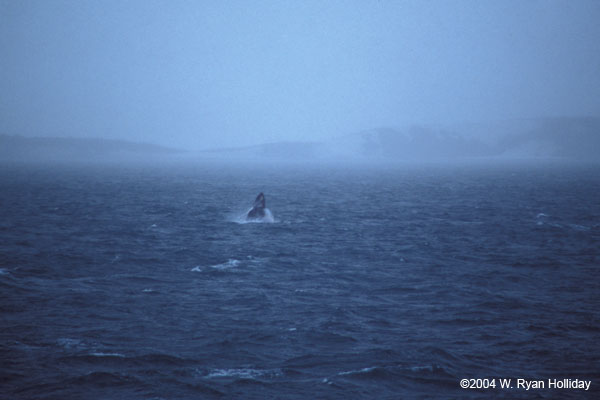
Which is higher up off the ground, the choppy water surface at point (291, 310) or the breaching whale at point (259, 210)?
the breaching whale at point (259, 210)

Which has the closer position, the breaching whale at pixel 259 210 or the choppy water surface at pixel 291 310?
the choppy water surface at pixel 291 310

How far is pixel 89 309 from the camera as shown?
86.5 ft

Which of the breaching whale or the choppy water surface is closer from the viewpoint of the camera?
the choppy water surface

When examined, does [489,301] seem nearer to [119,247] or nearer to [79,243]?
[119,247]

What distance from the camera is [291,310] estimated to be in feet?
89.1

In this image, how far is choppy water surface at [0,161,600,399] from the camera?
61.7 ft

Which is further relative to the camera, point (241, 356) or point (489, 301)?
point (489, 301)

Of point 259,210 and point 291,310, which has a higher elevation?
point 259,210

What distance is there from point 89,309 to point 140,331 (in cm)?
490

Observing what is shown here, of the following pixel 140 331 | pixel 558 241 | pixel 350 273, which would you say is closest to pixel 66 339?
pixel 140 331

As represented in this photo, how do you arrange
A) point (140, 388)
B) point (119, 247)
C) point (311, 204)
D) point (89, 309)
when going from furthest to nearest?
point (311, 204) → point (119, 247) → point (89, 309) → point (140, 388)

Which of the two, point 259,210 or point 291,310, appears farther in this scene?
point 259,210

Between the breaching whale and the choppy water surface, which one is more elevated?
the breaching whale

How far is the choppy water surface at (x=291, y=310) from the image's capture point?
18812 millimetres
